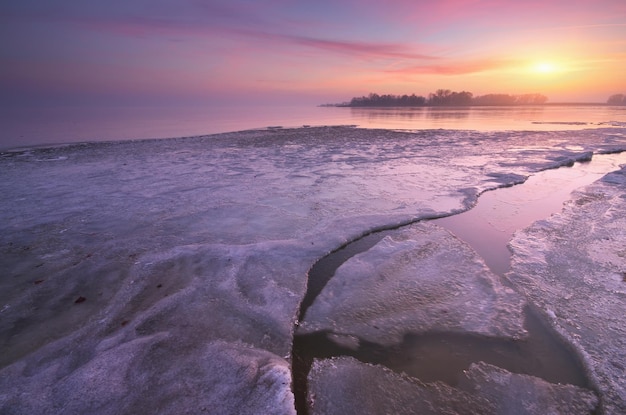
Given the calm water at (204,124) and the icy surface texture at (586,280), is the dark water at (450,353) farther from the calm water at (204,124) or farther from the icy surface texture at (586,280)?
the calm water at (204,124)

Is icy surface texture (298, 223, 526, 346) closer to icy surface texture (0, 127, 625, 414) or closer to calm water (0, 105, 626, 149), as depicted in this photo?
icy surface texture (0, 127, 625, 414)

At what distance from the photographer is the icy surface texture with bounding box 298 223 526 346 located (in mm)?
3014

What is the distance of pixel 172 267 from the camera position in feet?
13.3

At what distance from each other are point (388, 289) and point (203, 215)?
12.8 feet

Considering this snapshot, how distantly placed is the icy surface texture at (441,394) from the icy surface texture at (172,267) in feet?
1.20

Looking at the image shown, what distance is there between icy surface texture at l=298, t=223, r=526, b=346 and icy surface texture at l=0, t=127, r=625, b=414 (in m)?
0.53

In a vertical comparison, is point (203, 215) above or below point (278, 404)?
above

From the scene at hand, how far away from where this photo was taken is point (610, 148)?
14141 millimetres

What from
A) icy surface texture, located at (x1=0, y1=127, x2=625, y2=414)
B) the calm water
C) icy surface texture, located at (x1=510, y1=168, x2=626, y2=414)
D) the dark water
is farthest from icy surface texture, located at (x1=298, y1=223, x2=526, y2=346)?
the calm water

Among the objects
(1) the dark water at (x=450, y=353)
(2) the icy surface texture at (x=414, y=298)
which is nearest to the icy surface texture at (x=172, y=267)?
(1) the dark water at (x=450, y=353)

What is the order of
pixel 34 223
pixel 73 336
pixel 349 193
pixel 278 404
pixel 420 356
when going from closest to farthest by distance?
pixel 278 404, pixel 420 356, pixel 73 336, pixel 34 223, pixel 349 193

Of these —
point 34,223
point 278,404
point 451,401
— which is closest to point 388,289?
point 451,401

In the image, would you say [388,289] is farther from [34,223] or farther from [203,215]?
[34,223]

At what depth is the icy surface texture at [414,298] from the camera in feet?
9.89
